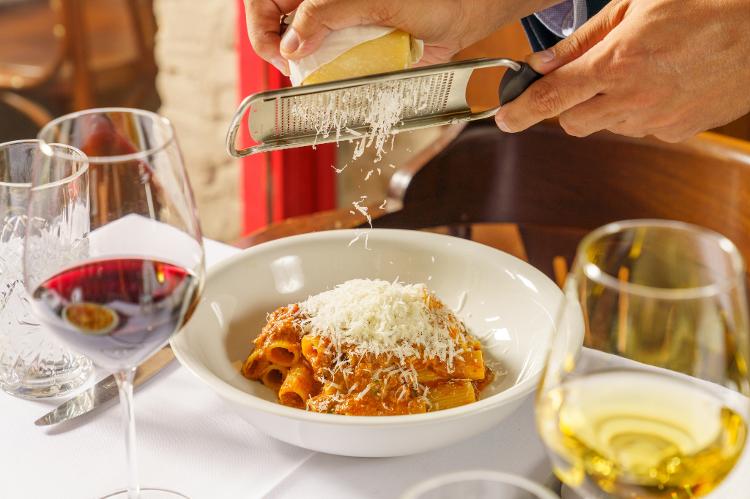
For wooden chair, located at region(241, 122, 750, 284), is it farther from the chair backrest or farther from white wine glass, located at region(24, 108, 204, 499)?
white wine glass, located at region(24, 108, 204, 499)

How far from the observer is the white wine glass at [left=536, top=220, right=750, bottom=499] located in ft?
2.00

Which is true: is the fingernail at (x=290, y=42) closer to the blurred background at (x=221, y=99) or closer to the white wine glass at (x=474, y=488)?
the white wine glass at (x=474, y=488)

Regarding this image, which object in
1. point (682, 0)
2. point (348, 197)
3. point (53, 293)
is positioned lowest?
point (348, 197)

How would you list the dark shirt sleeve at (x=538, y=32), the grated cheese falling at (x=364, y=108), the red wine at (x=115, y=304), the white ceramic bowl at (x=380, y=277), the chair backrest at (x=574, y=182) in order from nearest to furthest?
the red wine at (x=115, y=304)
the white ceramic bowl at (x=380, y=277)
the grated cheese falling at (x=364, y=108)
the chair backrest at (x=574, y=182)
the dark shirt sleeve at (x=538, y=32)

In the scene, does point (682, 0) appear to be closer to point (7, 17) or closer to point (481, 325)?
point (481, 325)

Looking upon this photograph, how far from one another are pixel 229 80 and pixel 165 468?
219cm

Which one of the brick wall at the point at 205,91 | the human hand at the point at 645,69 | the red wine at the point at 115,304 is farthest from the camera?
the brick wall at the point at 205,91

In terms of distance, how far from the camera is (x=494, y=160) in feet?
5.95

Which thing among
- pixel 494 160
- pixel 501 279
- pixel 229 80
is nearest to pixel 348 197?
pixel 229 80

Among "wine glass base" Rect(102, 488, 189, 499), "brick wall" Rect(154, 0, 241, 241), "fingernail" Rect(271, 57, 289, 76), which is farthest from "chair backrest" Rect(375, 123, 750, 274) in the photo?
"brick wall" Rect(154, 0, 241, 241)

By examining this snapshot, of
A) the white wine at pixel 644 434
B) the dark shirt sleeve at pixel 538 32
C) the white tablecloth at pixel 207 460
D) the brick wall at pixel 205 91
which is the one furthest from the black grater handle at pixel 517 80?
the brick wall at pixel 205 91

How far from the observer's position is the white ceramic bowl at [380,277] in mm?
886

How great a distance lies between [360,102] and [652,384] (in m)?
0.61

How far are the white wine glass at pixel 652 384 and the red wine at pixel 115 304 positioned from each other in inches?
13.0
